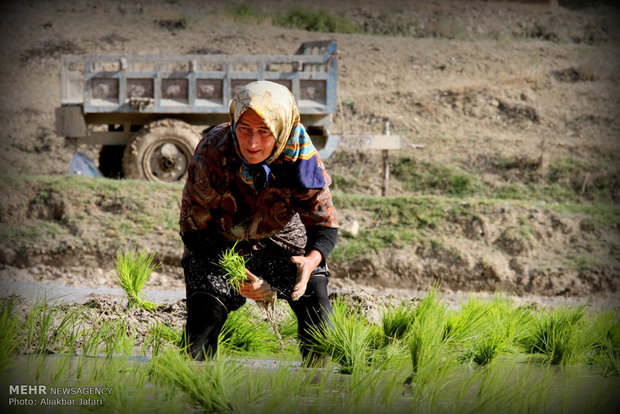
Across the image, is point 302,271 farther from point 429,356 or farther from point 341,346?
point 429,356

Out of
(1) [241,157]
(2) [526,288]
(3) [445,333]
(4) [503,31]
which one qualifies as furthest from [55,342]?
(4) [503,31]

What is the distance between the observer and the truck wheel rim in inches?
405

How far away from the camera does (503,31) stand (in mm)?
22672

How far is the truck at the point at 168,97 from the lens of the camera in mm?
10258

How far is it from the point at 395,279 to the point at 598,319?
4029 mm

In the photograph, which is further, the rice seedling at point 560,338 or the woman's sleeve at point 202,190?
the rice seedling at point 560,338

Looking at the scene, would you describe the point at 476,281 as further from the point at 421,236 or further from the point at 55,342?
the point at 55,342

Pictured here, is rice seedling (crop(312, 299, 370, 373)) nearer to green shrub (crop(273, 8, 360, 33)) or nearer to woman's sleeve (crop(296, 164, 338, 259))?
woman's sleeve (crop(296, 164, 338, 259))

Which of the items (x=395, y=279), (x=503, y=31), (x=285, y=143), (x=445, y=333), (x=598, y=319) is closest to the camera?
(x=285, y=143)

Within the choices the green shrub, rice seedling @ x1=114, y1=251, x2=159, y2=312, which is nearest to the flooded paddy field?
rice seedling @ x1=114, y1=251, x2=159, y2=312

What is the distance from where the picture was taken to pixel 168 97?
10.4 meters

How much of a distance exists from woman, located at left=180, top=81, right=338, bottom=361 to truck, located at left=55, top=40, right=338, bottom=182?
22.7ft

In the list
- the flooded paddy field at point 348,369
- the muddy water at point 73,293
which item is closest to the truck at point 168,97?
the muddy water at point 73,293

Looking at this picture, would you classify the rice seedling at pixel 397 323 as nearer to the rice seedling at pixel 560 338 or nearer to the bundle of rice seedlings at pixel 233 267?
the rice seedling at pixel 560 338
